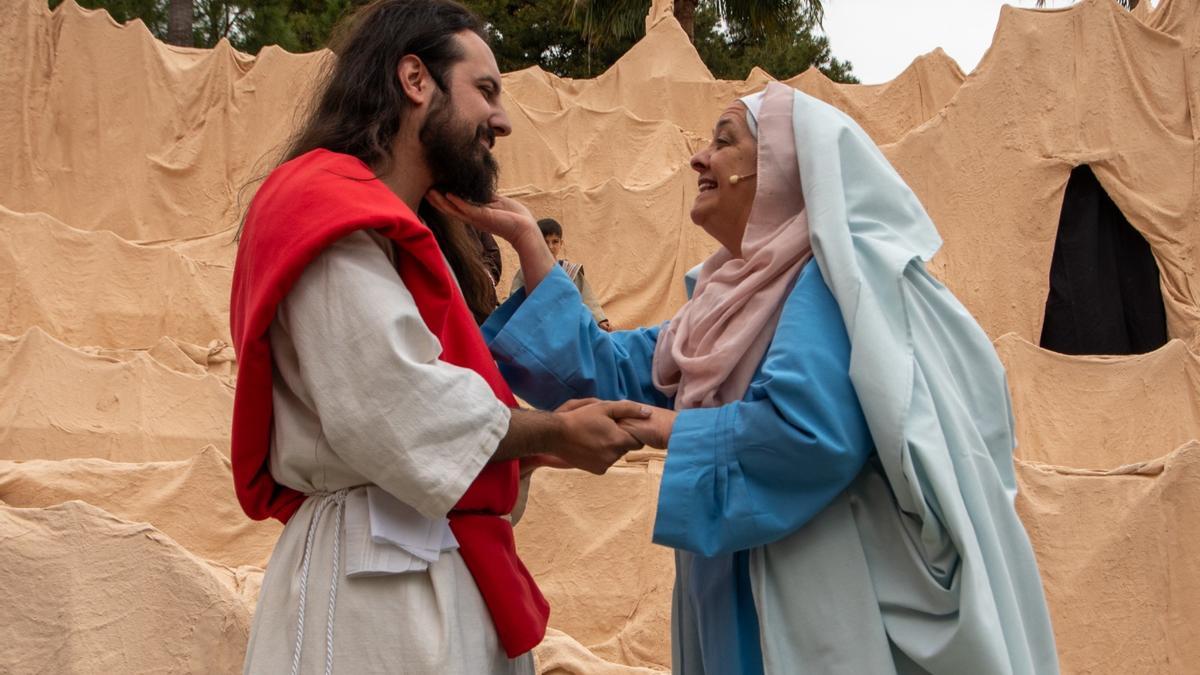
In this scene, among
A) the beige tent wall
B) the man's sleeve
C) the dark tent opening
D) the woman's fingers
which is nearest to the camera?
the man's sleeve

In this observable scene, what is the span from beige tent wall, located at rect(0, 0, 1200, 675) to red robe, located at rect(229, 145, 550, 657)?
2.79 feet

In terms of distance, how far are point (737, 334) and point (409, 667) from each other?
0.84 meters

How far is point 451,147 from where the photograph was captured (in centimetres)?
236

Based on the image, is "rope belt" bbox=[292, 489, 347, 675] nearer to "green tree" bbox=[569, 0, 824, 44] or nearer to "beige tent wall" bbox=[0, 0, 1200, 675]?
"beige tent wall" bbox=[0, 0, 1200, 675]

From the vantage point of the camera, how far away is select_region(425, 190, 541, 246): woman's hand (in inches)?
97.5

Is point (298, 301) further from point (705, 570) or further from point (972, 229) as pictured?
point (972, 229)

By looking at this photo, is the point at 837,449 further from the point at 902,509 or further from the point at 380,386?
the point at 380,386

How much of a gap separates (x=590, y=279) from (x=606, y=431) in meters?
7.51

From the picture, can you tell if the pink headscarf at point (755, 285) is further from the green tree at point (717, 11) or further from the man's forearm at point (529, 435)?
the green tree at point (717, 11)

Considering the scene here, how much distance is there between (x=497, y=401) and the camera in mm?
2148

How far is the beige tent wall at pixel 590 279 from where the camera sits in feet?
13.3

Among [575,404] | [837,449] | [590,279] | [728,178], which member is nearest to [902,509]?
[837,449]

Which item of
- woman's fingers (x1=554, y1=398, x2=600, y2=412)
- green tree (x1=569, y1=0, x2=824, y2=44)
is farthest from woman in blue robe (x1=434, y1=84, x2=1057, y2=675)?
green tree (x1=569, y1=0, x2=824, y2=44)

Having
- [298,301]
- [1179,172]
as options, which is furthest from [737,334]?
[1179,172]
